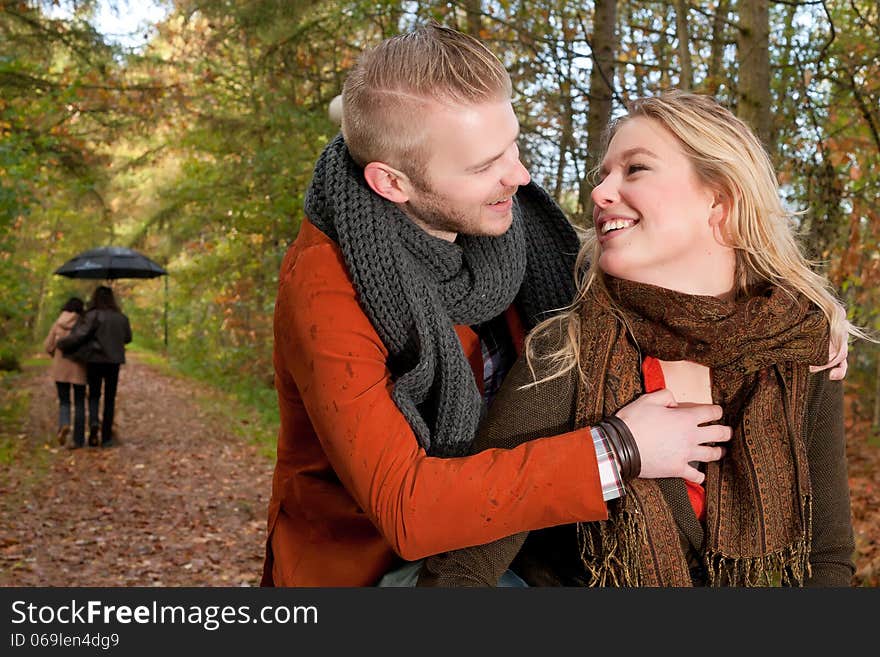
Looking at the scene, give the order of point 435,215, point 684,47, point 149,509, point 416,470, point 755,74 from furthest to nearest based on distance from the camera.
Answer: point 149,509, point 684,47, point 755,74, point 435,215, point 416,470

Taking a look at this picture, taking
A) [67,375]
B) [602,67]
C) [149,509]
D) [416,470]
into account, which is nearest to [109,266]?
[67,375]

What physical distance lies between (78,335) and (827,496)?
10.5m

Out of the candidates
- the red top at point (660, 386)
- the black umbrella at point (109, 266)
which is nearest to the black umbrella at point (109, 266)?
the black umbrella at point (109, 266)

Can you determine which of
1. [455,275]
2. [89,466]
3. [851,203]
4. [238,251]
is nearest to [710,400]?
[455,275]

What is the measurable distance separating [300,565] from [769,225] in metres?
1.62

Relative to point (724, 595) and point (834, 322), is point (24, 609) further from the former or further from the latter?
point (834, 322)

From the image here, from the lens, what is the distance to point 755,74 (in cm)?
499

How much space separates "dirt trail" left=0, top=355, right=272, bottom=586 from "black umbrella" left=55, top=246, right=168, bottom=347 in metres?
2.36

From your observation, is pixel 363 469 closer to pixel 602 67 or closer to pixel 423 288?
pixel 423 288

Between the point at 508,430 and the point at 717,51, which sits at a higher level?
the point at 717,51

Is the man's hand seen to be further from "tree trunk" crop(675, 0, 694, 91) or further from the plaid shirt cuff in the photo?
"tree trunk" crop(675, 0, 694, 91)

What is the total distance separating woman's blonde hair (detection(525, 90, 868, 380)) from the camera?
2363mm

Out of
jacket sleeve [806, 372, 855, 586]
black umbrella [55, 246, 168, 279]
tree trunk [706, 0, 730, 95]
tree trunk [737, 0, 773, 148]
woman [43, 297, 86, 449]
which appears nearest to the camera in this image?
jacket sleeve [806, 372, 855, 586]

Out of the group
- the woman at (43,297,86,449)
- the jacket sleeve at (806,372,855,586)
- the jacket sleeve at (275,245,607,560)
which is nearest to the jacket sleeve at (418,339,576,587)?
the jacket sleeve at (275,245,607,560)
